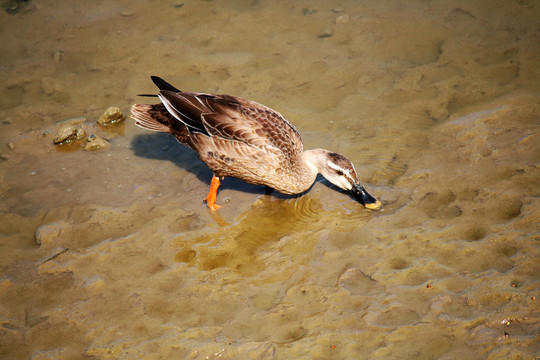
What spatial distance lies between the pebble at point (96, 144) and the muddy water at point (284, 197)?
0.08 meters

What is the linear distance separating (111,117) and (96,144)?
1.87 feet

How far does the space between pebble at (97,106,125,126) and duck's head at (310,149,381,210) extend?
345 centimetres

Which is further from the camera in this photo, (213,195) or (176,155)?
(176,155)

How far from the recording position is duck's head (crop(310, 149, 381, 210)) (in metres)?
5.42

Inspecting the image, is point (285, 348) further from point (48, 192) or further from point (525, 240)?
point (48, 192)

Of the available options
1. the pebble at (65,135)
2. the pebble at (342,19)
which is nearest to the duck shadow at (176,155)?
the pebble at (65,135)

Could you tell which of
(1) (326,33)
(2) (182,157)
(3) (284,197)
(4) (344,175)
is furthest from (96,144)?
(1) (326,33)

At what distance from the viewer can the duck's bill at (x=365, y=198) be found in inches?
212

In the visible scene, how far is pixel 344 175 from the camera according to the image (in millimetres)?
5500

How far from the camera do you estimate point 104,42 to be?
9.05 meters

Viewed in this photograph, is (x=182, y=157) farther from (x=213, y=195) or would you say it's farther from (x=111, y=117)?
(x=111, y=117)

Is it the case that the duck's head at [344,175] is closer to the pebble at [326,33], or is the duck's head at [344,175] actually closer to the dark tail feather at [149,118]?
the dark tail feather at [149,118]

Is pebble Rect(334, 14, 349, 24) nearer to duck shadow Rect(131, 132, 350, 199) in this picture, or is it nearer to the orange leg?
duck shadow Rect(131, 132, 350, 199)

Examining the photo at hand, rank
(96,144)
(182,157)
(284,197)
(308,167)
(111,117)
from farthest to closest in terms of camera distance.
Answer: (111,117), (96,144), (182,157), (284,197), (308,167)
